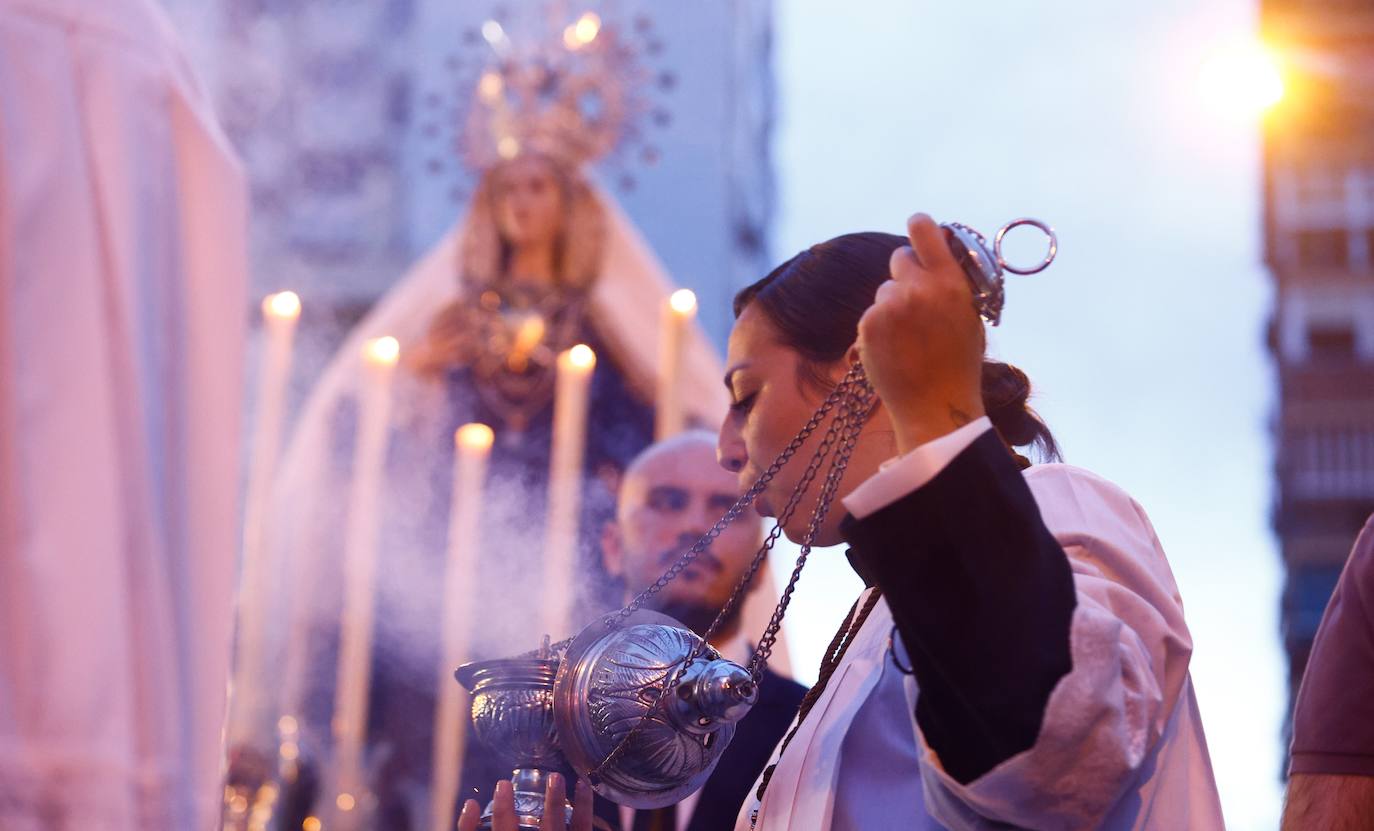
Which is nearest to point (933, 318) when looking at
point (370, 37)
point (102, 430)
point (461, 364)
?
point (102, 430)

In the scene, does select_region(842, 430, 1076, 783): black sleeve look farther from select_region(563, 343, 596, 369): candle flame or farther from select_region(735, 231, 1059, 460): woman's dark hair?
select_region(563, 343, 596, 369): candle flame

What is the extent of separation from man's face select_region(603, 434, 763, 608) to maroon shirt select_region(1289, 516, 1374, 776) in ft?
4.84

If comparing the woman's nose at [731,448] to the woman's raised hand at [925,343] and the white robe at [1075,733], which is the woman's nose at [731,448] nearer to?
the white robe at [1075,733]

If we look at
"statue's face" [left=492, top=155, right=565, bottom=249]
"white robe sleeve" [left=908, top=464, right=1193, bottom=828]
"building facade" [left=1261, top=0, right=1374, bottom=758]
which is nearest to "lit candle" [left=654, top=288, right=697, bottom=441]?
"statue's face" [left=492, top=155, right=565, bottom=249]

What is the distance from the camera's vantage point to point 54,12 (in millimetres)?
1203

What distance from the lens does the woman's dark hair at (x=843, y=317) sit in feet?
5.71

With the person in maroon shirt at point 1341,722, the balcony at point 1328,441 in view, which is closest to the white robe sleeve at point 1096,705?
the person in maroon shirt at point 1341,722

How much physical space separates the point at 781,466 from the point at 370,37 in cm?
1317

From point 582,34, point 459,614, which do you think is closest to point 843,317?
point 459,614

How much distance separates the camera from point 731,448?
1860 mm

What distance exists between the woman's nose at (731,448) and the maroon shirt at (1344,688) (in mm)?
752

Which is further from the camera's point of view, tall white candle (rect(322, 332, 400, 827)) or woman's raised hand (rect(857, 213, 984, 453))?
tall white candle (rect(322, 332, 400, 827))

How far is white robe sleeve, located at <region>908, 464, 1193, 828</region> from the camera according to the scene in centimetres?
108

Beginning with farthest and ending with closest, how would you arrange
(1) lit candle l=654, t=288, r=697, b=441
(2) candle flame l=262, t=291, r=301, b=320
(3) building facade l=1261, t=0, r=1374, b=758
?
(3) building facade l=1261, t=0, r=1374, b=758, (1) lit candle l=654, t=288, r=697, b=441, (2) candle flame l=262, t=291, r=301, b=320
